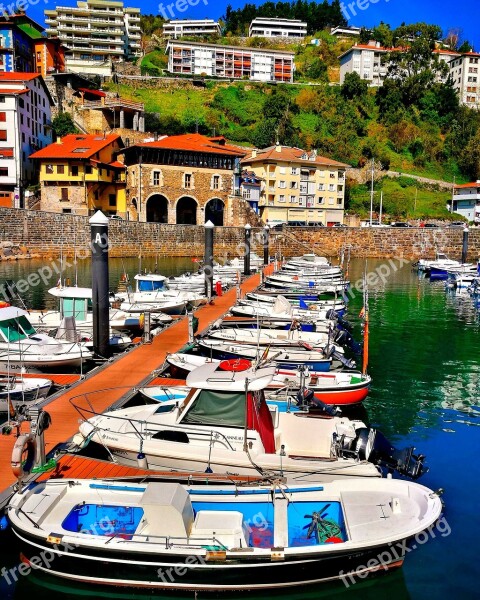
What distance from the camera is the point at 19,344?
1819 centimetres

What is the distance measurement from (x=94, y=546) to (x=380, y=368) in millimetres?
16794

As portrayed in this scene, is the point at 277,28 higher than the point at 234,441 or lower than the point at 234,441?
higher

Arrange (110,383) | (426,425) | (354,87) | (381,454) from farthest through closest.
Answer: (354,87), (426,425), (110,383), (381,454)

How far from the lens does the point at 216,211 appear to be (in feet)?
255

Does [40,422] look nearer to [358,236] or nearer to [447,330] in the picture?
[447,330]

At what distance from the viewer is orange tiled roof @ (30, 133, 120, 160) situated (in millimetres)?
66562

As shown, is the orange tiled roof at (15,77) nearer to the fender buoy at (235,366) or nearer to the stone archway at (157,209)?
the stone archway at (157,209)

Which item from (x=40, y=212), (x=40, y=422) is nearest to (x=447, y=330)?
(x=40, y=422)

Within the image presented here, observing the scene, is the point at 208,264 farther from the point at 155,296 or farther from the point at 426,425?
the point at 426,425

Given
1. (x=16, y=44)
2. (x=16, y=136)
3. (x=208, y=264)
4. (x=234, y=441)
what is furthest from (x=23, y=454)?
(x=16, y=44)

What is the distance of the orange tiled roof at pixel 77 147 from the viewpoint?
66.6m

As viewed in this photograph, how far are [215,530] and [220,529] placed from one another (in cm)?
8

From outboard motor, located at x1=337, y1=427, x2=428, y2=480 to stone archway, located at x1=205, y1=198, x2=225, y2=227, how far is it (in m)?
66.1

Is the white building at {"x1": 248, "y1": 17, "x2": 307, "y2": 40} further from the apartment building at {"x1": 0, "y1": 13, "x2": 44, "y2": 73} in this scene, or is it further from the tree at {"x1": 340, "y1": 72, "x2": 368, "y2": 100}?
the apartment building at {"x1": 0, "y1": 13, "x2": 44, "y2": 73}
